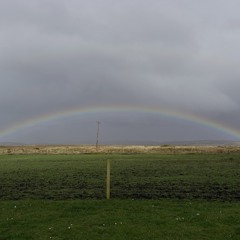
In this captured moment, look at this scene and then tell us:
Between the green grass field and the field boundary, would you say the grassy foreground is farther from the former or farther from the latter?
the field boundary

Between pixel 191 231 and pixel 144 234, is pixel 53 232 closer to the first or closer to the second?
pixel 144 234

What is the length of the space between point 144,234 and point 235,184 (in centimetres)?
1615

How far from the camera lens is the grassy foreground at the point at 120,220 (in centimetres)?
1274

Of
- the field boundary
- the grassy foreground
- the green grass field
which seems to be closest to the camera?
the grassy foreground

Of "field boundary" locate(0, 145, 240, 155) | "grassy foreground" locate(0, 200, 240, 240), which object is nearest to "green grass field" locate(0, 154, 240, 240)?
Answer: "grassy foreground" locate(0, 200, 240, 240)

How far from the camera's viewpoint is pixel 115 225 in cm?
1395

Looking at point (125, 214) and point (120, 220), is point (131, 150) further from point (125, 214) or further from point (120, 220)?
point (120, 220)

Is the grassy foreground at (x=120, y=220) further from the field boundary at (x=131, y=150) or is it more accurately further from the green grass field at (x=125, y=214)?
the field boundary at (x=131, y=150)

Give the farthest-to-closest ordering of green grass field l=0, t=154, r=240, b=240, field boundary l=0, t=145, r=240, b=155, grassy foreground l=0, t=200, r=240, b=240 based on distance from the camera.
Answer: field boundary l=0, t=145, r=240, b=155
green grass field l=0, t=154, r=240, b=240
grassy foreground l=0, t=200, r=240, b=240

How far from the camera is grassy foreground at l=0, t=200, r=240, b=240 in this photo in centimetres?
1274

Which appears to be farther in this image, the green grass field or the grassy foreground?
the green grass field

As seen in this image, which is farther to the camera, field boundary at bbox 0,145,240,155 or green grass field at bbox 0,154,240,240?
field boundary at bbox 0,145,240,155

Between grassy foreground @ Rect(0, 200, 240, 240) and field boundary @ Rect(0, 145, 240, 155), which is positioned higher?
field boundary @ Rect(0, 145, 240, 155)

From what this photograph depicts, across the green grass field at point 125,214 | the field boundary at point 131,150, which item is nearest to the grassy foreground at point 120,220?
the green grass field at point 125,214
